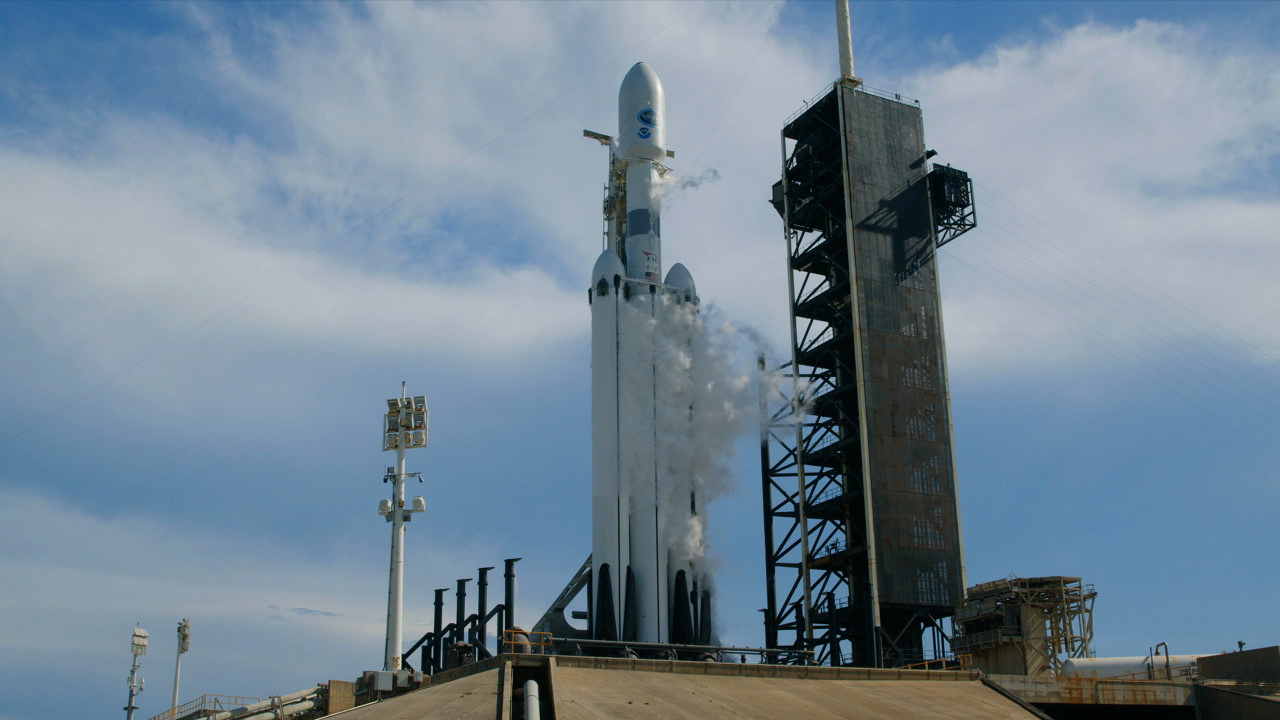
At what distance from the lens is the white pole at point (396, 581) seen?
4844 centimetres

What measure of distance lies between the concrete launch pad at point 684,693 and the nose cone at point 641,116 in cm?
2862

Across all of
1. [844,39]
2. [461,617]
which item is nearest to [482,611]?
[461,617]

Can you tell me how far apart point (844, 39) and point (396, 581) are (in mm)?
40519

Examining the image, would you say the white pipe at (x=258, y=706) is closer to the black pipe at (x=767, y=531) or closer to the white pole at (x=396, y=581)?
the white pole at (x=396, y=581)

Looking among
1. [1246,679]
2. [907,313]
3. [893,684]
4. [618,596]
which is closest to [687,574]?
[618,596]

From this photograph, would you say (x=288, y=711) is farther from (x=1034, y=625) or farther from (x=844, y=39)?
(x=844, y=39)

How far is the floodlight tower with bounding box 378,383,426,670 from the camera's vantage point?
48.6m

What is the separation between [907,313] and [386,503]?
2936 cm

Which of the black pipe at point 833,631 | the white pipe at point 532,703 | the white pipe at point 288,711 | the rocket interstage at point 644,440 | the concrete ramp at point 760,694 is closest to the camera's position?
the white pipe at point 532,703

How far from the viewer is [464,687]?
37.1 metres

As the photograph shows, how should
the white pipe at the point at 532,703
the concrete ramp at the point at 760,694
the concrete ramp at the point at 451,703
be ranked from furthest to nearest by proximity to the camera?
the concrete ramp at the point at 760,694
the concrete ramp at the point at 451,703
the white pipe at the point at 532,703

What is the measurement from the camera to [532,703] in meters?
32.4

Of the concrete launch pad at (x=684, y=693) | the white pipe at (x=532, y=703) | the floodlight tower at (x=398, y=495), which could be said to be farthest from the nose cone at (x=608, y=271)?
the white pipe at (x=532, y=703)

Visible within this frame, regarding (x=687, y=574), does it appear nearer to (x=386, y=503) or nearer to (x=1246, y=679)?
(x=386, y=503)
